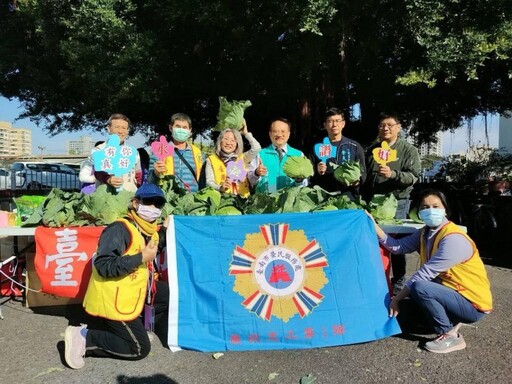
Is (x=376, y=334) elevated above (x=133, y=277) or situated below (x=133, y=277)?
below

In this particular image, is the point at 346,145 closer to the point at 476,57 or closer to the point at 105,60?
the point at 476,57

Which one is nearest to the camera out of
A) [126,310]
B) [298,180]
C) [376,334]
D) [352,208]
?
[126,310]

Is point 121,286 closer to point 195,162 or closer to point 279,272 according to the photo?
point 279,272

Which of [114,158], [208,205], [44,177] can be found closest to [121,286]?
[208,205]

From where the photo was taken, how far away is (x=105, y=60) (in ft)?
27.5

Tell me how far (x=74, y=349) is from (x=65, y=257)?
1.09 m

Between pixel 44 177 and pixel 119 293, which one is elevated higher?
pixel 44 177

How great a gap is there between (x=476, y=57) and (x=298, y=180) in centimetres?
422

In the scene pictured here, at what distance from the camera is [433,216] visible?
373 cm

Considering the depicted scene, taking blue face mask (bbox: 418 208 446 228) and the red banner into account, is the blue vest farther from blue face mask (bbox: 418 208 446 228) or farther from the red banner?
the red banner

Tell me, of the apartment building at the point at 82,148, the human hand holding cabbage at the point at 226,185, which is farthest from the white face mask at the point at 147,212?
the apartment building at the point at 82,148

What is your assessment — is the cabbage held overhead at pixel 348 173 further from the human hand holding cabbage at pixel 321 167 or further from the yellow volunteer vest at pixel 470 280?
the yellow volunteer vest at pixel 470 280

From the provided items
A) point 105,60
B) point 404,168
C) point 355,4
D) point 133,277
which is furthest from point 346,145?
point 105,60

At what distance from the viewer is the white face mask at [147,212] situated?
3453mm
